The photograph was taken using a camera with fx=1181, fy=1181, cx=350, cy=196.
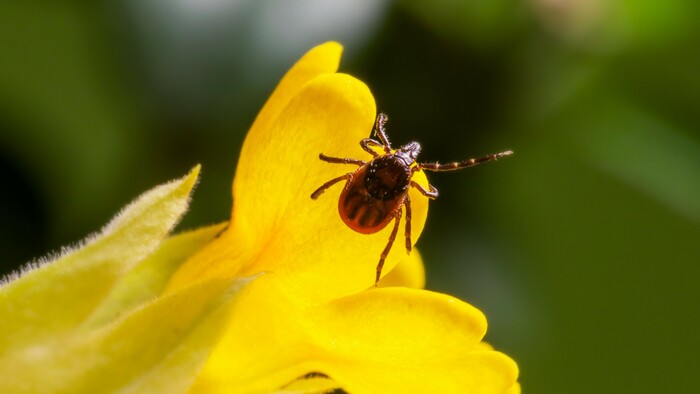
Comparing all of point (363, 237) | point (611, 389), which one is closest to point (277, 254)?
point (363, 237)

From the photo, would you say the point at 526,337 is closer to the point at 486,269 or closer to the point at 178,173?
the point at 486,269

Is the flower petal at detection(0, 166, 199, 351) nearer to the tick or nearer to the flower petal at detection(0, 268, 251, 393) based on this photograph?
the flower petal at detection(0, 268, 251, 393)

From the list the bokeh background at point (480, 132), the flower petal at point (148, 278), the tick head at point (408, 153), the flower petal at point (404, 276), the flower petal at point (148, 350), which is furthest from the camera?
the bokeh background at point (480, 132)

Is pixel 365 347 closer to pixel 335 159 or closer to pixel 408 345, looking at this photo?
pixel 408 345

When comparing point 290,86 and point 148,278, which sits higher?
point 290,86

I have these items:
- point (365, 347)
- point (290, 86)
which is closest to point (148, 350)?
point (365, 347)

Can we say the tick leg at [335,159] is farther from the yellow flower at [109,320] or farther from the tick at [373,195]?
the yellow flower at [109,320]

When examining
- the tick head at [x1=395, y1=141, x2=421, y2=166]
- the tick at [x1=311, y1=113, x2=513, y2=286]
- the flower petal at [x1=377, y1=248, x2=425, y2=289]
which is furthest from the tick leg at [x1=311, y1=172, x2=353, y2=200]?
the tick head at [x1=395, y1=141, x2=421, y2=166]

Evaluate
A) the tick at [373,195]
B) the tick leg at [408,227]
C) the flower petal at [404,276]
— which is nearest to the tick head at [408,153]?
the tick at [373,195]
